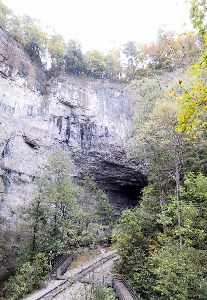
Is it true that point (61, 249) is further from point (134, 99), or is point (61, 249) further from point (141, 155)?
point (134, 99)

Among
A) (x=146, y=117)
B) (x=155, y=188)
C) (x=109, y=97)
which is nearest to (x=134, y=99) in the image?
(x=109, y=97)

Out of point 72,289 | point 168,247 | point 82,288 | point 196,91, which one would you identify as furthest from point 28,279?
point 196,91

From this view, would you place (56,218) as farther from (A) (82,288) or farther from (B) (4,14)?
(B) (4,14)

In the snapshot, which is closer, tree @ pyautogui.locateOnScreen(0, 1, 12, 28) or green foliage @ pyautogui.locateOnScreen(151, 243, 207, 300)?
green foliage @ pyautogui.locateOnScreen(151, 243, 207, 300)

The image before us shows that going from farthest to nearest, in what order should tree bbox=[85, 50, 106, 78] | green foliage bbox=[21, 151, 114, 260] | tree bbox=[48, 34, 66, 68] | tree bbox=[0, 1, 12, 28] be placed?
tree bbox=[85, 50, 106, 78] < tree bbox=[48, 34, 66, 68] < tree bbox=[0, 1, 12, 28] < green foliage bbox=[21, 151, 114, 260]

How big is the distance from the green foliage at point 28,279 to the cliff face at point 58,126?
7090mm

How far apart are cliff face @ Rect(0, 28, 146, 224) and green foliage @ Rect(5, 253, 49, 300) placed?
709cm

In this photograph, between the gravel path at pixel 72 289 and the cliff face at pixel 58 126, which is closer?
the gravel path at pixel 72 289

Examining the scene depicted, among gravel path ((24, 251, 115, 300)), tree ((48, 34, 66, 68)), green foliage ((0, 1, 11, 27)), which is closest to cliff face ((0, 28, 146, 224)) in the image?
tree ((48, 34, 66, 68))

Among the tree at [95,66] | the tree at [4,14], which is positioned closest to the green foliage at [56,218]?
the tree at [95,66]

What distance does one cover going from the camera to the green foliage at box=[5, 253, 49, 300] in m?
15.1

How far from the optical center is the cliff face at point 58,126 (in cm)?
2583

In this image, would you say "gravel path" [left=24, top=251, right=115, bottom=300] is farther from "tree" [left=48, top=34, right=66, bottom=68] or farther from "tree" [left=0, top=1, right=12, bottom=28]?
"tree" [left=0, top=1, right=12, bottom=28]

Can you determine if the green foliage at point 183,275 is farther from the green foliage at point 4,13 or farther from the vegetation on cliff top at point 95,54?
the green foliage at point 4,13
